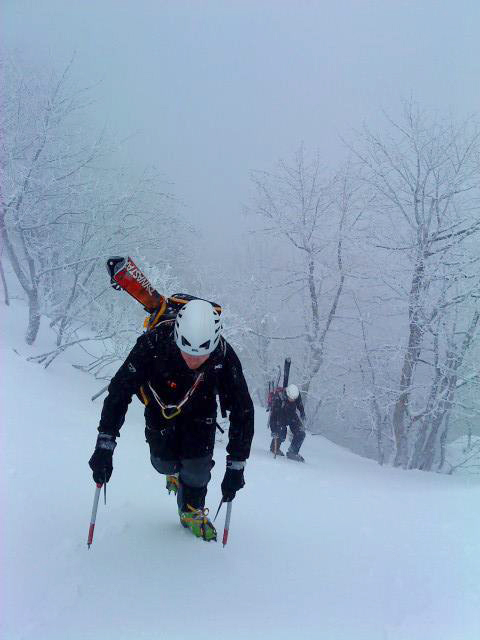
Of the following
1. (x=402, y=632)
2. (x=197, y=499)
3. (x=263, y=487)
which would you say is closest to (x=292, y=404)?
(x=263, y=487)

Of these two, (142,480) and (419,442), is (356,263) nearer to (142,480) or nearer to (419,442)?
(419,442)

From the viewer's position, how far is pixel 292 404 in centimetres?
1054

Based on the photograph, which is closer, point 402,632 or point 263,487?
point 402,632

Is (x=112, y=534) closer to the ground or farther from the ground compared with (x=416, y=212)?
closer to the ground

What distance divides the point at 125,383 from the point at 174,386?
0.34 metres

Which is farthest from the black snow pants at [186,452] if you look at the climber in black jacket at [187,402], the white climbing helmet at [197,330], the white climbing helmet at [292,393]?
the white climbing helmet at [292,393]

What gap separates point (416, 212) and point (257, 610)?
48.9 feet

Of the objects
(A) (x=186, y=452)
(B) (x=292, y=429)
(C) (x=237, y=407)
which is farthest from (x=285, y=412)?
(C) (x=237, y=407)

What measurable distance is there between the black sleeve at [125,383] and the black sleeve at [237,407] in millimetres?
549

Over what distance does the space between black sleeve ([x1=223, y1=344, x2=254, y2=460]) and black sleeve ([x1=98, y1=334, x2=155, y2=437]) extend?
55cm

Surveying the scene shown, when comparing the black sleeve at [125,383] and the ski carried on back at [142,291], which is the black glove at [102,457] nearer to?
the black sleeve at [125,383]

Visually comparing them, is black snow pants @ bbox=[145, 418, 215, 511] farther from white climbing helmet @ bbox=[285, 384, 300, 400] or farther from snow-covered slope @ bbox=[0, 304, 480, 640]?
white climbing helmet @ bbox=[285, 384, 300, 400]

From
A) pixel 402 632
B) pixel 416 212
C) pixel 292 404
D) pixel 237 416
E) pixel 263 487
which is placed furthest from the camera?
pixel 416 212

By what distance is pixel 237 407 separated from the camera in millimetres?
3061
